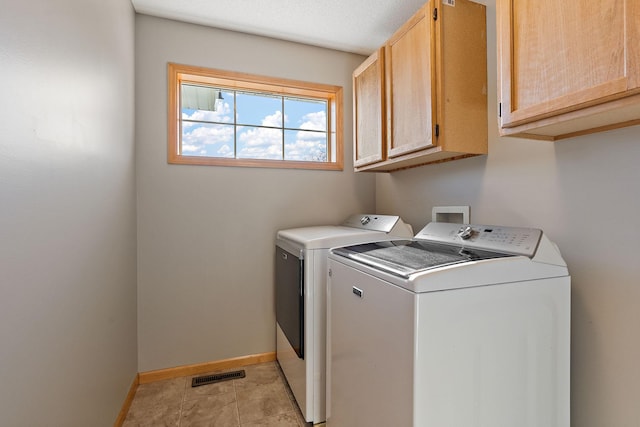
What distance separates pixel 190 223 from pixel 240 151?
27.1 inches

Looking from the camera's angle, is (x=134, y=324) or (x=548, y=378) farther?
(x=134, y=324)

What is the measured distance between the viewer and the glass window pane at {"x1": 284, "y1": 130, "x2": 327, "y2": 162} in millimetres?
2592

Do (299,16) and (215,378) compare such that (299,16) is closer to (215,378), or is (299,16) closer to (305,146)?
(305,146)

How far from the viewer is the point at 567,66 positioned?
0.93 meters

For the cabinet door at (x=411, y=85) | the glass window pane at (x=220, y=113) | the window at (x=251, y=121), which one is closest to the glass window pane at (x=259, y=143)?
the window at (x=251, y=121)

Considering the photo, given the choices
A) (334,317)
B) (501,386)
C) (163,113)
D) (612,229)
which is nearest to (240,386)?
(334,317)

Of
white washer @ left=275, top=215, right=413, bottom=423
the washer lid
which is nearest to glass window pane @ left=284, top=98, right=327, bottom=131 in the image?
white washer @ left=275, top=215, right=413, bottom=423

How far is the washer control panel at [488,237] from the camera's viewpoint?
1.15 metres

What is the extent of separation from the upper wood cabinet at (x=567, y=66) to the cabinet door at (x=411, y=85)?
0.41m

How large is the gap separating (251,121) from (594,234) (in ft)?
7.42

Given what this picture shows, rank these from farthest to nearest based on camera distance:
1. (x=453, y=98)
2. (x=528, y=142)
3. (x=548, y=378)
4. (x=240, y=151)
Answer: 1. (x=240, y=151)
2. (x=453, y=98)
3. (x=528, y=142)
4. (x=548, y=378)

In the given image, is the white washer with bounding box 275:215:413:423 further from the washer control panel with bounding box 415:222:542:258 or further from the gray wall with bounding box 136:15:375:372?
the gray wall with bounding box 136:15:375:372

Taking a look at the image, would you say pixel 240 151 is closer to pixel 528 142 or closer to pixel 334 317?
pixel 334 317

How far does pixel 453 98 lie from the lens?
1.51m
